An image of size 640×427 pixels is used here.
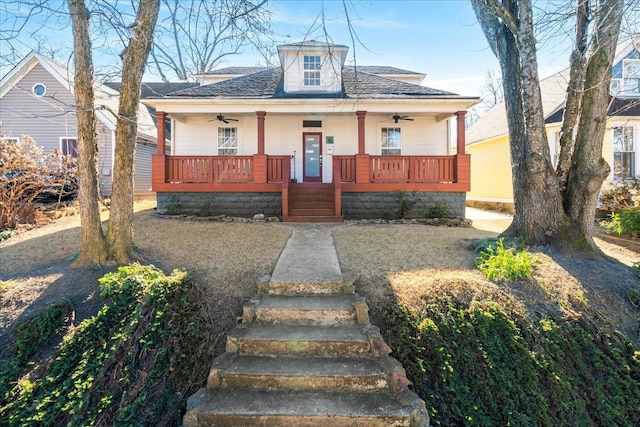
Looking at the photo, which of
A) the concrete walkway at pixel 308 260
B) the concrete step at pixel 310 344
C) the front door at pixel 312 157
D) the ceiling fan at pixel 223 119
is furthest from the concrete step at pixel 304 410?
the ceiling fan at pixel 223 119

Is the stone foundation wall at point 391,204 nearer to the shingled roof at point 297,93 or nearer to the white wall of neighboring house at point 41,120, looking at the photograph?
the shingled roof at point 297,93

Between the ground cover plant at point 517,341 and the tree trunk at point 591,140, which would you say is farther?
the tree trunk at point 591,140

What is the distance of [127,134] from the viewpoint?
5641 millimetres

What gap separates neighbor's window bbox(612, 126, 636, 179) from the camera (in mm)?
12375

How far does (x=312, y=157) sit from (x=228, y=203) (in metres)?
3.92

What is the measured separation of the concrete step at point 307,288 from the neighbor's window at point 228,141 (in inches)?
374

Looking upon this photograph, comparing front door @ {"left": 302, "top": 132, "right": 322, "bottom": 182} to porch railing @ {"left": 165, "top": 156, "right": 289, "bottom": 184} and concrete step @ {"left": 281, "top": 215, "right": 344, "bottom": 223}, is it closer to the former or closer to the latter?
porch railing @ {"left": 165, "top": 156, "right": 289, "bottom": 184}

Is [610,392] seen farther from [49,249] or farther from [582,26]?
[49,249]

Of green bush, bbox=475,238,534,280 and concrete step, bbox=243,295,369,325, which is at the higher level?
green bush, bbox=475,238,534,280

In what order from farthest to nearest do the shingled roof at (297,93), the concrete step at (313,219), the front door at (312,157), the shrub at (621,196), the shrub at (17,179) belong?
the front door at (312,157) → the shingled roof at (297,93) → the concrete step at (313,219) → the shrub at (621,196) → the shrub at (17,179)

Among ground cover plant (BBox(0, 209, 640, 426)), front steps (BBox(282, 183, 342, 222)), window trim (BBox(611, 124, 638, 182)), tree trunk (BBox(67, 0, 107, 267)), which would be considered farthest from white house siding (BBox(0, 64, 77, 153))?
window trim (BBox(611, 124, 638, 182))

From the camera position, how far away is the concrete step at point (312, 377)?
3.14m

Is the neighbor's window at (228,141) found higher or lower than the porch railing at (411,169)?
higher

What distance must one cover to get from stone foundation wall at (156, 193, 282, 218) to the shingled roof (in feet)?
10.9
